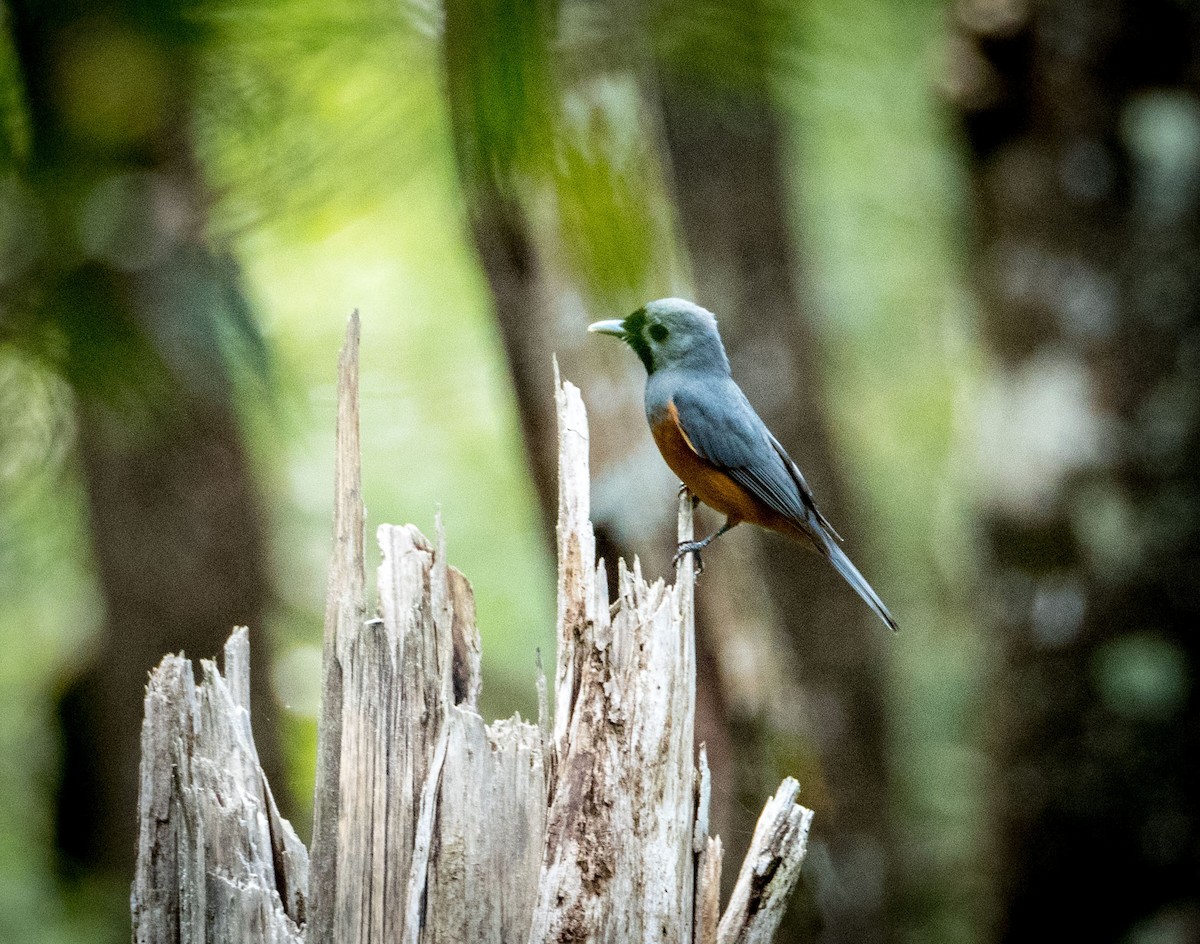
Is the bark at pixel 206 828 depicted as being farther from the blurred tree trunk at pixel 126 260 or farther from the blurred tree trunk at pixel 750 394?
the blurred tree trunk at pixel 750 394

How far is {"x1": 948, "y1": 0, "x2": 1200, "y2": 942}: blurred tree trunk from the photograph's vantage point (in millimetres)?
5043

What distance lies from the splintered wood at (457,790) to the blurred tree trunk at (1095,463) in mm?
3004

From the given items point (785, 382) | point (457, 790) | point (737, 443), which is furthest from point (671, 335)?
point (785, 382)

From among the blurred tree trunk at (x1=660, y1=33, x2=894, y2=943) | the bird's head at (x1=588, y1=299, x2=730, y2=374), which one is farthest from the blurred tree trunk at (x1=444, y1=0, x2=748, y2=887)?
the blurred tree trunk at (x1=660, y1=33, x2=894, y2=943)

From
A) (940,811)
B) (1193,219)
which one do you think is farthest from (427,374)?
(940,811)

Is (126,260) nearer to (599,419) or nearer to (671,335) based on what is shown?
(671,335)

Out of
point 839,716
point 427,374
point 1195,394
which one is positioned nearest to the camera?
point 1195,394

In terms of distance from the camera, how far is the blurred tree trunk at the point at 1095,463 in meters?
5.04

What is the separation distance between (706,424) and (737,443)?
117mm

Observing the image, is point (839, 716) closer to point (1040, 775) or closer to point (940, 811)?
point (1040, 775)

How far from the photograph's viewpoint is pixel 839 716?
22.5 ft

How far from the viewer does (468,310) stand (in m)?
9.61

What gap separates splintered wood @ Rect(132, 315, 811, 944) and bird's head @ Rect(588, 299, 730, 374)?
75 cm

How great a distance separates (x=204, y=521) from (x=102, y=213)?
3.50m
